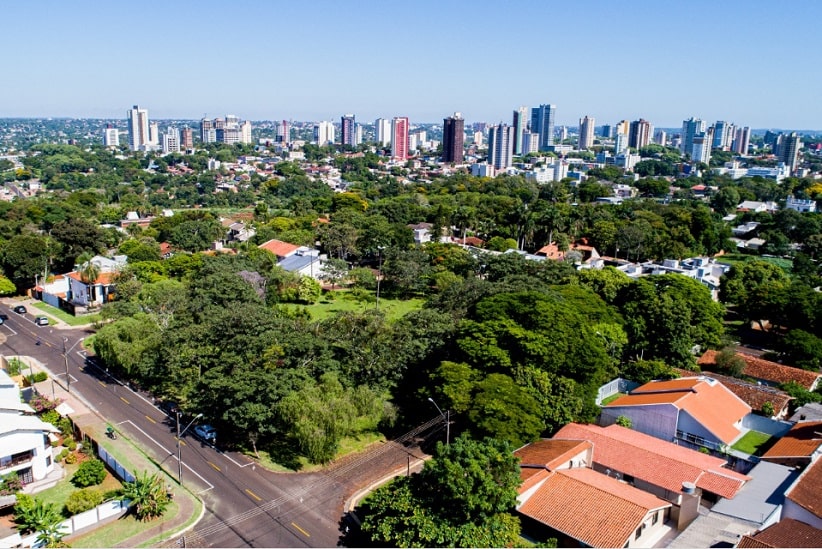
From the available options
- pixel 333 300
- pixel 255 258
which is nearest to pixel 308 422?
pixel 333 300

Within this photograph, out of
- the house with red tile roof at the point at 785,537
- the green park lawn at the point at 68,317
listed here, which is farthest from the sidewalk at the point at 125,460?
the house with red tile roof at the point at 785,537

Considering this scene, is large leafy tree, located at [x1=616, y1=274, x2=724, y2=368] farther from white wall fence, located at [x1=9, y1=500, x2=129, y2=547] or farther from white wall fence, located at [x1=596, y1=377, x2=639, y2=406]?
white wall fence, located at [x1=9, y1=500, x2=129, y2=547]

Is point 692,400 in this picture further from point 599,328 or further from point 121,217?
point 121,217

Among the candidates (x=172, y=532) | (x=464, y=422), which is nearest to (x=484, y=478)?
(x=464, y=422)

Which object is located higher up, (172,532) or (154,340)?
(154,340)

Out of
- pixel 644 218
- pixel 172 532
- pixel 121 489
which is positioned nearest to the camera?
pixel 172 532

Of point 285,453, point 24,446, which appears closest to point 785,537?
point 285,453

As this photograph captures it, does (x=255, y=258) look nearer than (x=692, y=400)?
No

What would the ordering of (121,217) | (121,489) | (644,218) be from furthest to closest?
(121,217) → (644,218) → (121,489)
